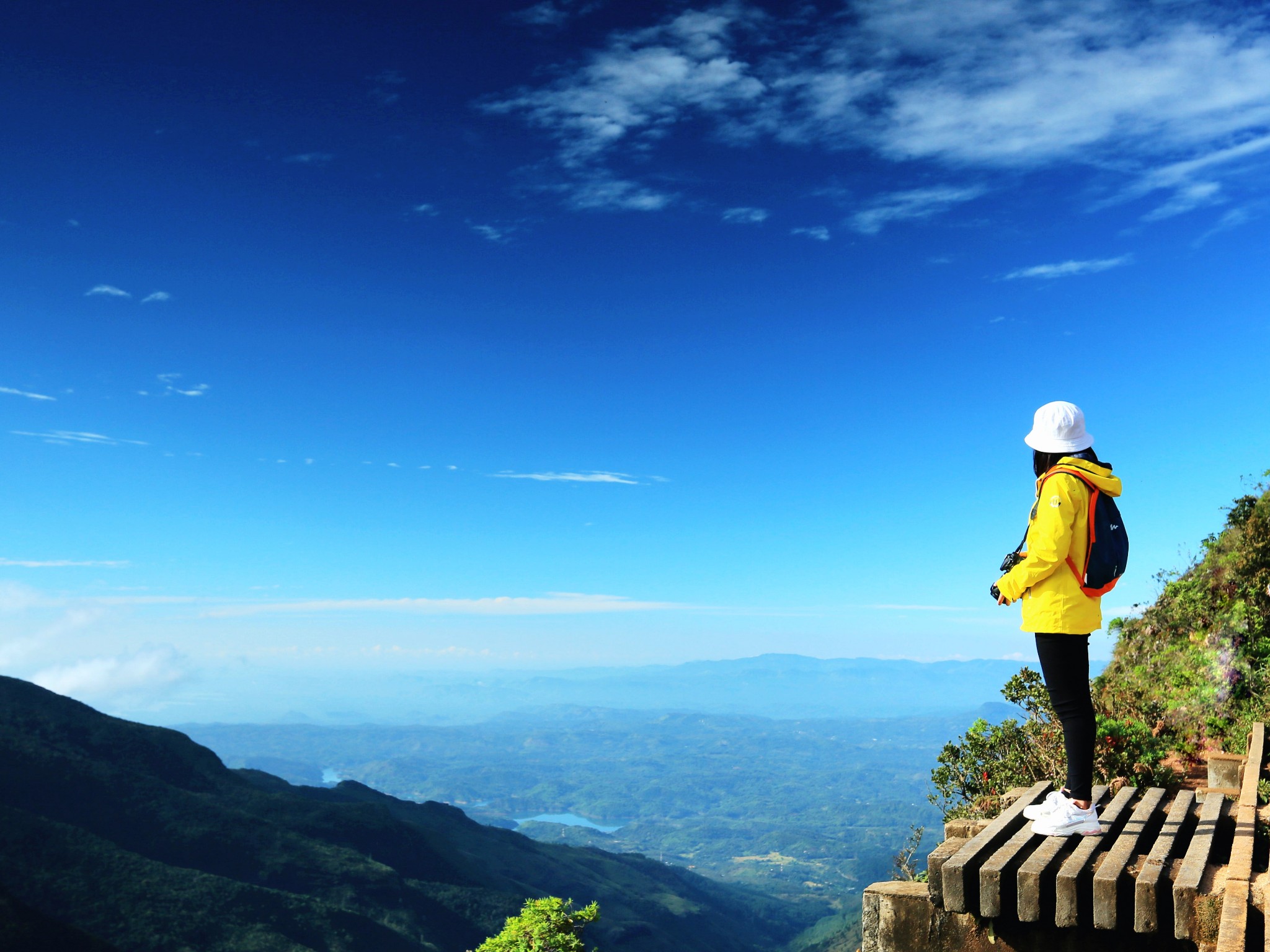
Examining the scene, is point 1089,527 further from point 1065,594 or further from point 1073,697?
point 1073,697

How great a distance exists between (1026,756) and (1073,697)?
526 centimetres

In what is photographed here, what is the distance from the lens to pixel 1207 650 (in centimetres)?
1270

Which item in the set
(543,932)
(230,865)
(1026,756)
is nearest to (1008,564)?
(1026,756)

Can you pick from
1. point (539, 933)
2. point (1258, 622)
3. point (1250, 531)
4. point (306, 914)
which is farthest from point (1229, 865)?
point (306, 914)

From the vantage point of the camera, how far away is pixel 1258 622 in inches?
480

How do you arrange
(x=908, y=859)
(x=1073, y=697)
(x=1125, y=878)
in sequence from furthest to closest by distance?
(x=908, y=859) < (x=1073, y=697) < (x=1125, y=878)

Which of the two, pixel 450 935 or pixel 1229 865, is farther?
pixel 450 935

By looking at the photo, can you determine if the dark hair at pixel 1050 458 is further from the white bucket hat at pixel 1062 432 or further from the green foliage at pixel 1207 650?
the green foliage at pixel 1207 650

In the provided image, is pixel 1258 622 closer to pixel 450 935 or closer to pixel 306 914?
pixel 306 914

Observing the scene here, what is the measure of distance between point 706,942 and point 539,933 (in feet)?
460

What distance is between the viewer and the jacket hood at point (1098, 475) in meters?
5.36

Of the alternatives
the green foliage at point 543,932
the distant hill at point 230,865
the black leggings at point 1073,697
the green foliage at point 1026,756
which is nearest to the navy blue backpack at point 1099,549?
the black leggings at point 1073,697

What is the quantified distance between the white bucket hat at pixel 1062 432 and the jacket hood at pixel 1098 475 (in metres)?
0.11

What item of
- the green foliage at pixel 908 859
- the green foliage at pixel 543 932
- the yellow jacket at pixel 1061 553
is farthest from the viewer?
the green foliage at pixel 543 932
